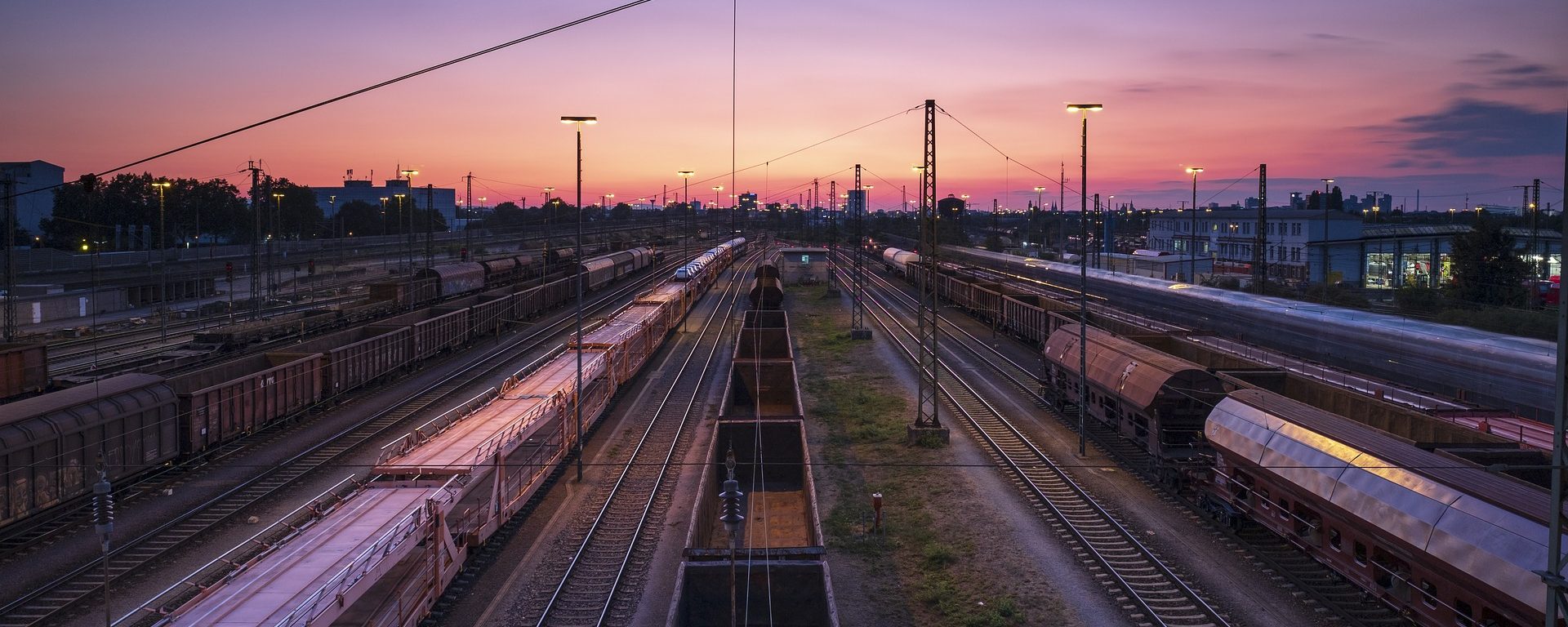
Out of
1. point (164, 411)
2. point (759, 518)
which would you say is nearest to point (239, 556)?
point (164, 411)

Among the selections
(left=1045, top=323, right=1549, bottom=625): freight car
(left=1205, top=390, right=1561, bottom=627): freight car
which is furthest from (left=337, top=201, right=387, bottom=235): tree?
(left=1205, top=390, right=1561, bottom=627): freight car

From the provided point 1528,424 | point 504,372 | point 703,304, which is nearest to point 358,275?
point 703,304

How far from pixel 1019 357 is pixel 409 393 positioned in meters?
28.0

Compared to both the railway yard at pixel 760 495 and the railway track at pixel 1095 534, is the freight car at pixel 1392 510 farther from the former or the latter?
the railway track at pixel 1095 534

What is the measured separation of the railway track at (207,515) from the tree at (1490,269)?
48.8 metres

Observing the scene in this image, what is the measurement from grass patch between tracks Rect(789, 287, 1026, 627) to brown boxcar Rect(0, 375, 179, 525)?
16.4 meters

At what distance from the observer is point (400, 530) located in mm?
13258

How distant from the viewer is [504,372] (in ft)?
130

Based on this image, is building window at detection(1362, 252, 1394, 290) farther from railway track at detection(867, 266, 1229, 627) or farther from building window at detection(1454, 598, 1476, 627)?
building window at detection(1454, 598, 1476, 627)

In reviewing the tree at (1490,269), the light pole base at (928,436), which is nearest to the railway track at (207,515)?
the light pole base at (928,436)

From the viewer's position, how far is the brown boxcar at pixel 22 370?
24.4 m

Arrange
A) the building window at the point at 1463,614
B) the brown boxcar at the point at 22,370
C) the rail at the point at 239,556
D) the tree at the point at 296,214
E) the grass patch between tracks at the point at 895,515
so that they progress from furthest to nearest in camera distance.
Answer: the tree at the point at 296,214, the brown boxcar at the point at 22,370, the grass patch between tracks at the point at 895,515, the rail at the point at 239,556, the building window at the point at 1463,614

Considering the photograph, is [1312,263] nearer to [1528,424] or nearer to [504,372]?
[1528,424]

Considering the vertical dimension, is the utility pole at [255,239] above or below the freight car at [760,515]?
above
